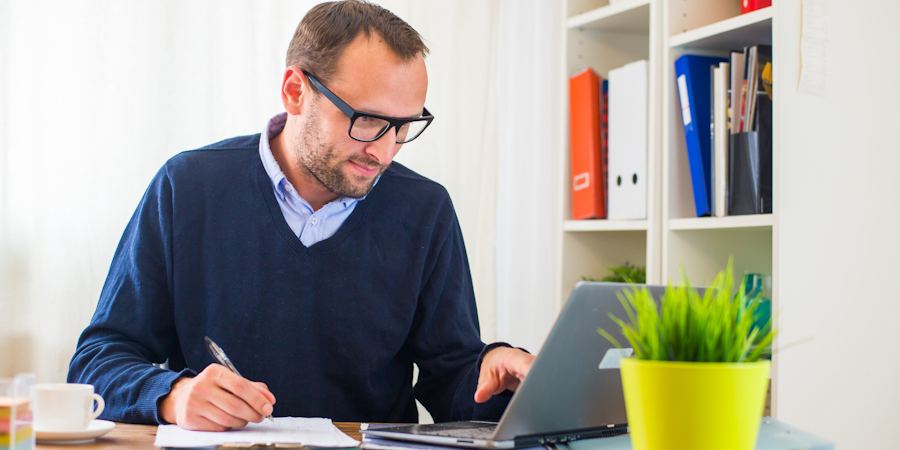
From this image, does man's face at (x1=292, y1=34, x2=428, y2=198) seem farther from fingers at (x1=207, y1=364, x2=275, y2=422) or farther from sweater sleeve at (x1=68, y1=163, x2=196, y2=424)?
fingers at (x1=207, y1=364, x2=275, y2=422)

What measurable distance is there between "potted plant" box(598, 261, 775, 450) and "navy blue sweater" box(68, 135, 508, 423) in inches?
23.3

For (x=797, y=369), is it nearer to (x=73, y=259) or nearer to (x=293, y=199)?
(x=293, y=199)

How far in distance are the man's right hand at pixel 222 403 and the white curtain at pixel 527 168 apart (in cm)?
146

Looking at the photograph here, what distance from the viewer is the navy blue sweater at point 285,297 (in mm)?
1225

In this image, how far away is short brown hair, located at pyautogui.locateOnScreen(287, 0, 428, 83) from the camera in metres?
1.24

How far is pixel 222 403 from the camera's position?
815 mm

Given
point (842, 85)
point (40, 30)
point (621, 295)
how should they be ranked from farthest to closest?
1. point (40, 30)
2. point (842, 85)
3. point (621, 295)

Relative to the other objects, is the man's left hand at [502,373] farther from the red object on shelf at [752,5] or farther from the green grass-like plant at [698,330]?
the red object on shelf at [752,5]

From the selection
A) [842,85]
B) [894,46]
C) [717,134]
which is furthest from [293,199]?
[894,46]

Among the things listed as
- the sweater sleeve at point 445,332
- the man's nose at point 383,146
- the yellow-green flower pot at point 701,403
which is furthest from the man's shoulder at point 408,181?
the yellow-green flower pot at point 701,403

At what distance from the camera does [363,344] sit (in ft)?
4.25

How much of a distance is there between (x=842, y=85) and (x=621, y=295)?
1.04m

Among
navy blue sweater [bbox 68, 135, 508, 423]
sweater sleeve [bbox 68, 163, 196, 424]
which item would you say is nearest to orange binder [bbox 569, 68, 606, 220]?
navy blue sweater [bbox 68, 135, 508, 423]

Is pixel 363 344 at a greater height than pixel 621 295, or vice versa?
pixel 621 295
